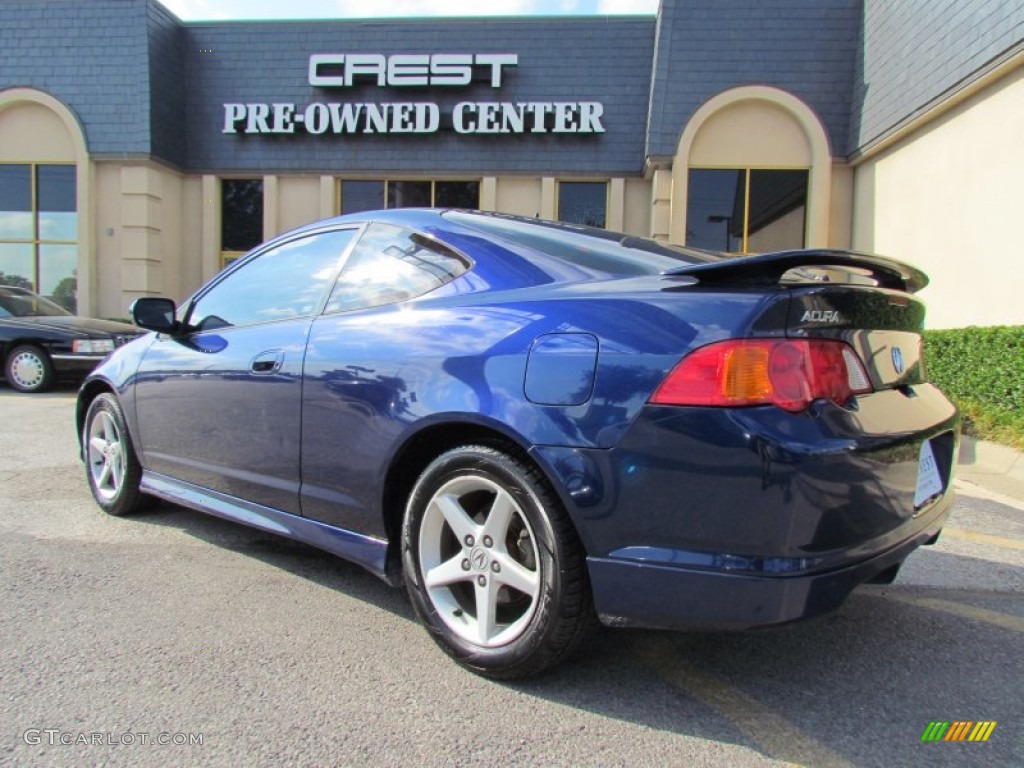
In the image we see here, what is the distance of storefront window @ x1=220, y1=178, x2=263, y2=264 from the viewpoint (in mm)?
14836

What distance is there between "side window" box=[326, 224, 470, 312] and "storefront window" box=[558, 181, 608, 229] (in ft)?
37.3

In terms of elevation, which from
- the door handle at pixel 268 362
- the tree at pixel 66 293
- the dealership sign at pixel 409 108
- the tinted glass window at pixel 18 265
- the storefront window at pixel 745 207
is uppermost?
the dealership sign at pixel 409 108

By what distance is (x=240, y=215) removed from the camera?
591 inches

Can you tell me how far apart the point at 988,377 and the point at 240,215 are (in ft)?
44.6

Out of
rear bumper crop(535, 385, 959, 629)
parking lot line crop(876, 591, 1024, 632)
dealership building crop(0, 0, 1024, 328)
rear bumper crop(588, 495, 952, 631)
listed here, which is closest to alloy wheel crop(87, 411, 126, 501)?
rear bumper crop(535, 385, 959, 629)

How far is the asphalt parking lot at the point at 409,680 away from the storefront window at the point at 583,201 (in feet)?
37.4

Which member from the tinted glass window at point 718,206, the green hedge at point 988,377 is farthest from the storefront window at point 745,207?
the green hedge at point 988,377

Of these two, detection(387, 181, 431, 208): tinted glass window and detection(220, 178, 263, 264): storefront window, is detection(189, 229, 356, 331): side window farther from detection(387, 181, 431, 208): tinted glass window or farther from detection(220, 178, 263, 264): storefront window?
detection(220, 178, 263, 264): storefront window

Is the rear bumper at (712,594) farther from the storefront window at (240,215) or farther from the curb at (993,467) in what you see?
the storefront window at (240,215)

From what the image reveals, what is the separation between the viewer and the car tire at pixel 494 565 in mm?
2127

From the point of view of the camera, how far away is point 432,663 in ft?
8.00

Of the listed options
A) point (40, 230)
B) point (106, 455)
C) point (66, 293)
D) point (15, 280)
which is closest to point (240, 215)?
point (66, 293)

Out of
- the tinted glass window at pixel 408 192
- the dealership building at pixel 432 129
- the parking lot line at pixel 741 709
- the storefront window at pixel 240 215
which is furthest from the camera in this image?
the storefront window at pixel 240 215

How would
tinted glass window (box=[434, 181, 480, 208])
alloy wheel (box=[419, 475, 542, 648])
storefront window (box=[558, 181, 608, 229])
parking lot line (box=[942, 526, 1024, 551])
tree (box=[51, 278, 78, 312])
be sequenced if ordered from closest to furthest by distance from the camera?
alloy wheel (box=[419, 475, 542, 648])
parking lot line (box=[942, 526, 1024, 551])
storefront window (box=[558, 181, 608, 229])
tinted glass window (box=[434, 181, 480, 208])
tree (box=[51, 278, 78, 312])
